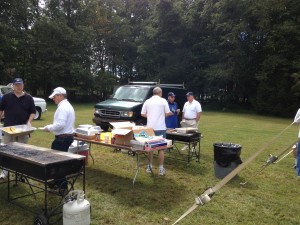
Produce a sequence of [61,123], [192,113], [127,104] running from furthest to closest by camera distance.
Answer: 1. [127,104]
2. [192,113]
3. [61,123]

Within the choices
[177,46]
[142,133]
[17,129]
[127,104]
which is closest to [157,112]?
[142,133]

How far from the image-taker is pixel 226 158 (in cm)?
649

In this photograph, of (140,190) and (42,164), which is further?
(140,190)

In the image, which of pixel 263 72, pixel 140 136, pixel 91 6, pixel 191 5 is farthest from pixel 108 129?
pixel 91 6

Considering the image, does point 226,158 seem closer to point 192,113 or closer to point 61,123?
point 192,113

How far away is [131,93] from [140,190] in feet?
21.1

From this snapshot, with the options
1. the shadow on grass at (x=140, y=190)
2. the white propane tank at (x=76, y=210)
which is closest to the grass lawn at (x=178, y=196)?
the shadow on grass at (x=140, y=190)

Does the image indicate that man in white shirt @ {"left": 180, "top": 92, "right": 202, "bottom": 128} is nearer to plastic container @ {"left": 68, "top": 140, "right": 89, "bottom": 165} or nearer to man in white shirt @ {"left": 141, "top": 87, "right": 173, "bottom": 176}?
man in white shirt @ {"left": 141, "top": 87, "right": 173, "bottom": 176}

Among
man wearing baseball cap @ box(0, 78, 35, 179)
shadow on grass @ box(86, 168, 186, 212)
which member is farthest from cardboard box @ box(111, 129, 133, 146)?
man wearing baseball cap @ box(0, 78, 35, 179)

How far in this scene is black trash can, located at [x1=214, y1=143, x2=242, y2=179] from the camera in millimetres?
6465

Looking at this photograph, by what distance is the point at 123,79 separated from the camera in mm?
43594

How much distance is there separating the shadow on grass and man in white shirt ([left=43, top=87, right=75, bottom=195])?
94 cm

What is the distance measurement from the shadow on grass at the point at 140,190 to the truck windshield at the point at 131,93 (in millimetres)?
4857

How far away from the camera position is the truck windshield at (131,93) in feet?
37.2
